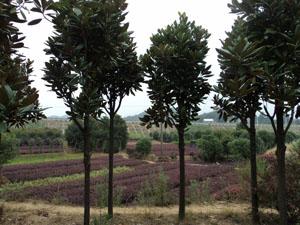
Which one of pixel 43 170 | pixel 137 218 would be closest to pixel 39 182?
pixel 43 170

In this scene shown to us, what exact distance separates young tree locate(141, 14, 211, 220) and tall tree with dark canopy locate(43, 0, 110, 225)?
1693 millimetres

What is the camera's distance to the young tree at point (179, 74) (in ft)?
23.1

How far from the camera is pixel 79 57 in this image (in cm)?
539

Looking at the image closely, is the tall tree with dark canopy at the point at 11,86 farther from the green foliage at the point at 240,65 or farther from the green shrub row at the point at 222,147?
the green shrub row at the point at 222,147

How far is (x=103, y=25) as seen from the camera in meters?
5.39

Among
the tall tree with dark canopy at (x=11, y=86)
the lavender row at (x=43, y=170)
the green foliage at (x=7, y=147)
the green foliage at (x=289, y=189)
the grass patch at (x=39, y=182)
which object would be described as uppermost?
the tall tree with dark canopy at (x=11, y=86)

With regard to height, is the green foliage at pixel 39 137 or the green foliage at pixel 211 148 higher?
the green foliage at pixel 39 137

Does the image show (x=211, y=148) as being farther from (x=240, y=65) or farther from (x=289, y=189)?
(x=240, y=65)

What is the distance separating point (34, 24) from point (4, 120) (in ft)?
4.22

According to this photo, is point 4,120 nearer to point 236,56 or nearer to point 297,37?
point 236,56

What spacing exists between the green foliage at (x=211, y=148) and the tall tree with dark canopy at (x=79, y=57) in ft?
61.3

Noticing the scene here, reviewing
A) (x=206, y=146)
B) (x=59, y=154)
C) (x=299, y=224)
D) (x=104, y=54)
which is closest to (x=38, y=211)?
(x=104, y=54)

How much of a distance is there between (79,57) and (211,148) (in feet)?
63.5

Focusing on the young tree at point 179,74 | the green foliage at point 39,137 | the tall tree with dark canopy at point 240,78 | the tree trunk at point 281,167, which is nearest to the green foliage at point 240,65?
the tall tree with dark canopy at point 240,78
